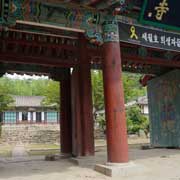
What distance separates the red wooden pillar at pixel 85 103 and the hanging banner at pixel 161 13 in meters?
2.52

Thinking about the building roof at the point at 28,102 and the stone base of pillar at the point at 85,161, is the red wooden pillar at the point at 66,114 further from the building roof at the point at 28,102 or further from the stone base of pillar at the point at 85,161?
the building roof at the point at 28,102

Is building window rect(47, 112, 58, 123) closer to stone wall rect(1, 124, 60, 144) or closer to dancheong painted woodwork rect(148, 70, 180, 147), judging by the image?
stone wall rect(1, 124, 60, 144)

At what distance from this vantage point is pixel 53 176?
855 centimetres

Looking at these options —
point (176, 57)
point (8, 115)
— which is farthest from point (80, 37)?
point (8, 115)

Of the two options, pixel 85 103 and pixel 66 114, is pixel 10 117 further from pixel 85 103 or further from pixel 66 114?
pixel 85 103

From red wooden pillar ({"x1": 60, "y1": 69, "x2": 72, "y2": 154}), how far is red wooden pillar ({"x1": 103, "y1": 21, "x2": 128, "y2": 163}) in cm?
547

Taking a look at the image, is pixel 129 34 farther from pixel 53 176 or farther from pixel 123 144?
pixel 53 176

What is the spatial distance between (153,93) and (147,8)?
9.31 meters

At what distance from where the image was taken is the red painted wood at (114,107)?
867 centimetres

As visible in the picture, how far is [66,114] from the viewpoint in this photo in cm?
1451

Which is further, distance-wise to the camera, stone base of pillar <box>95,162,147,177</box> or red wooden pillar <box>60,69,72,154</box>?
red wooden pillar <box>60,69,72,154</box>

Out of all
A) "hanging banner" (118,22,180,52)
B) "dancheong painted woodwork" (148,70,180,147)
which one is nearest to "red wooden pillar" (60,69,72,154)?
"hanging banner" (118,22,180,52)

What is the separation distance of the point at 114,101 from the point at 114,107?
16 centimetres

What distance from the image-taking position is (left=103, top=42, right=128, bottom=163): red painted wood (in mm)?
8672
